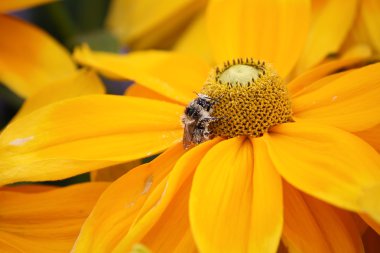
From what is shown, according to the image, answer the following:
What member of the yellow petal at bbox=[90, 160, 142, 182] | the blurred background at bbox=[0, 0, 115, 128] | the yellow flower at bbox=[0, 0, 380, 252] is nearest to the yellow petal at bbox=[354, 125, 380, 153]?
the yellow flower at bbox=[0, 0, 380, 252]

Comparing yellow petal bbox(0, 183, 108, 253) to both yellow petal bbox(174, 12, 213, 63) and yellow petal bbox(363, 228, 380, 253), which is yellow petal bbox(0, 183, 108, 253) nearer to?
yellow petal bbox(363, 228, 380, 253)

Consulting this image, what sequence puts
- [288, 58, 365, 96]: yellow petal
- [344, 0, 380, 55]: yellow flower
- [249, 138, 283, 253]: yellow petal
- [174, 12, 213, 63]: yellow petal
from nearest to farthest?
[249, 138, 283, 253]: yellow petal, [288, 58, 365, 96]: yellow petal, [344, 0, 380, 55]: yellow flower, [174, 12, 213, 63]: yellow petal

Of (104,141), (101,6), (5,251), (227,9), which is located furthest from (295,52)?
(101,6)

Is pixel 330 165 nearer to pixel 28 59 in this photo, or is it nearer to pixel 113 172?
pixel 113 172

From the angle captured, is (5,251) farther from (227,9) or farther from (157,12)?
(157,12)

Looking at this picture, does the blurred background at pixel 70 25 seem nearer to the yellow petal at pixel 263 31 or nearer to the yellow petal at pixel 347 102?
the yellow petal at pixel 263 31

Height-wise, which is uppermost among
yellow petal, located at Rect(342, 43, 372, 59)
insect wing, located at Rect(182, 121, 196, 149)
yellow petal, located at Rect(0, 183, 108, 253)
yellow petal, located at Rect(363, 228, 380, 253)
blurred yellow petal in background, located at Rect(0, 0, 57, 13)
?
blurred yellow petal in background, located at Rect(0, 0, 57, 13)
